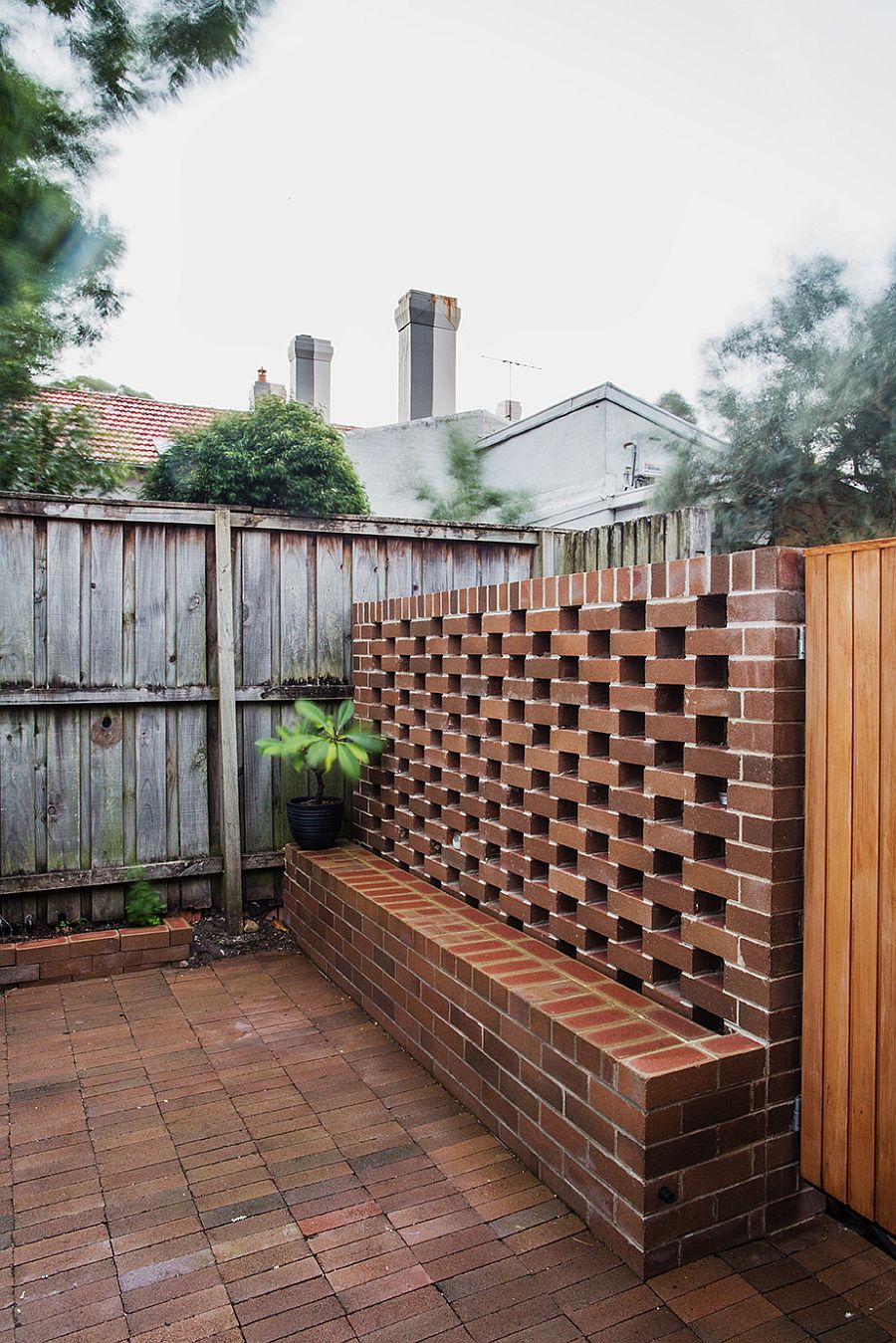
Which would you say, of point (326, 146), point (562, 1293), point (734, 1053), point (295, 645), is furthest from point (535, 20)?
point (562, 1293)

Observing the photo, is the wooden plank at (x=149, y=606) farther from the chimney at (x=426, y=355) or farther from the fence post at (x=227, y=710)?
the chimney at (x=426, y=355)

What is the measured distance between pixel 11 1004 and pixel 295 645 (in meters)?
1.82

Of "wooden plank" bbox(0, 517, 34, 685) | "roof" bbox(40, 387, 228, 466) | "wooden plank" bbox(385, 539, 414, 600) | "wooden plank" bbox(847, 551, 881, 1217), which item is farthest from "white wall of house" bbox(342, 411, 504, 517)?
"wooden plank" bbox(847, 551, 881, 1217)

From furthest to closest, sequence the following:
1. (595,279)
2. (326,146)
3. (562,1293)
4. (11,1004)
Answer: (595,279)
(326,146)
(11,1004)
(562,1293)

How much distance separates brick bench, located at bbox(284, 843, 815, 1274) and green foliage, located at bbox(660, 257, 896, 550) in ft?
30.0

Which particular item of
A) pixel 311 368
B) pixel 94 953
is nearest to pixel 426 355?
pixel 311 368

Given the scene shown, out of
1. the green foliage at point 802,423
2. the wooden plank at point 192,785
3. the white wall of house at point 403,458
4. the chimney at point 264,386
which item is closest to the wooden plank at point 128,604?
the wooden plank at point 192,785

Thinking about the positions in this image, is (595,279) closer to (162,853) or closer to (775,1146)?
(162,853)

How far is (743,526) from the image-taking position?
11.4 m

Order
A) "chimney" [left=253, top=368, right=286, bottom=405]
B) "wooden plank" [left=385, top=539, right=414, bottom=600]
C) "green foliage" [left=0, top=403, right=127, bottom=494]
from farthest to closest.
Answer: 1. "chimney" [left=253, top=368, right=286, bottom=405]
2. "green foliage" [left=0, top=403, right=127, bottom=494]
3. "wooden plank" [left=385, top=539, right=414, bottom=600]

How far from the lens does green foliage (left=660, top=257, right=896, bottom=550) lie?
36.1 ft

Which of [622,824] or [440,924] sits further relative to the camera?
[440,924]

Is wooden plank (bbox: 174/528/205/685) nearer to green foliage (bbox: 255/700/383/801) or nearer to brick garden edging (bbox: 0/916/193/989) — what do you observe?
green foliage (bbox: 255/700/383/801)

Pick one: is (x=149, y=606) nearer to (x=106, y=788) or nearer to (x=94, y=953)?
(x=106, y=788)
